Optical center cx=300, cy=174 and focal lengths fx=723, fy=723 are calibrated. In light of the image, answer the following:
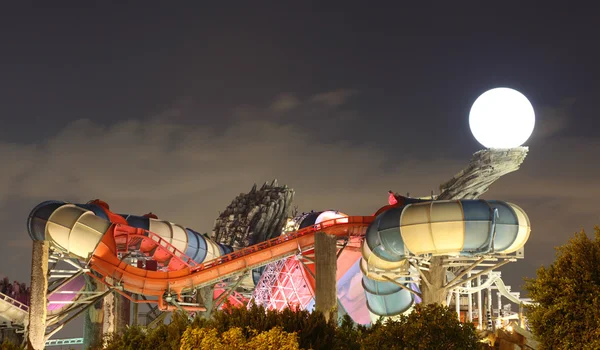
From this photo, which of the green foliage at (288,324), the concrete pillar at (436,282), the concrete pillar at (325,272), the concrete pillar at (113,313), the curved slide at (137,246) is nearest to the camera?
the green foliage at (288,324)

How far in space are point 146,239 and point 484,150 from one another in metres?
20.5

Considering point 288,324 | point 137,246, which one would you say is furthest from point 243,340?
point 137,246

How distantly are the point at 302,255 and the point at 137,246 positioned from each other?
1069 centimetres

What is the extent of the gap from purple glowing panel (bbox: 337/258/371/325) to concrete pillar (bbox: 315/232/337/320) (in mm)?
9400

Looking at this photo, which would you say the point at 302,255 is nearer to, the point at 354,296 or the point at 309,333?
the point at 354,296

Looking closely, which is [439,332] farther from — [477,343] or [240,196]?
[240,196]

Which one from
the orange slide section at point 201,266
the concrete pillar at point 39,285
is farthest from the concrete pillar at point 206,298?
the concrete pillar at point 39,285

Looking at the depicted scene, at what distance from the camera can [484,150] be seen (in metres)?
41.3

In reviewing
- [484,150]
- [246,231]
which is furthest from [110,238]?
[246,231]

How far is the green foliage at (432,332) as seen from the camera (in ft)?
63.9

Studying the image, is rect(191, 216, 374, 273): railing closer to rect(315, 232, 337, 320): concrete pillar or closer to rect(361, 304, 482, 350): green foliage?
rect(315, 232, 337, 320): concrete pillar

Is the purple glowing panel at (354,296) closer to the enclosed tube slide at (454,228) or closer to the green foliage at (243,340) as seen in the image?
the enclosed tube slide at (454,228)

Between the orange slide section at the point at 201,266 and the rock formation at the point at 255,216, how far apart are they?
3312 centimetres

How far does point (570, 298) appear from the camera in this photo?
17.1 metres
